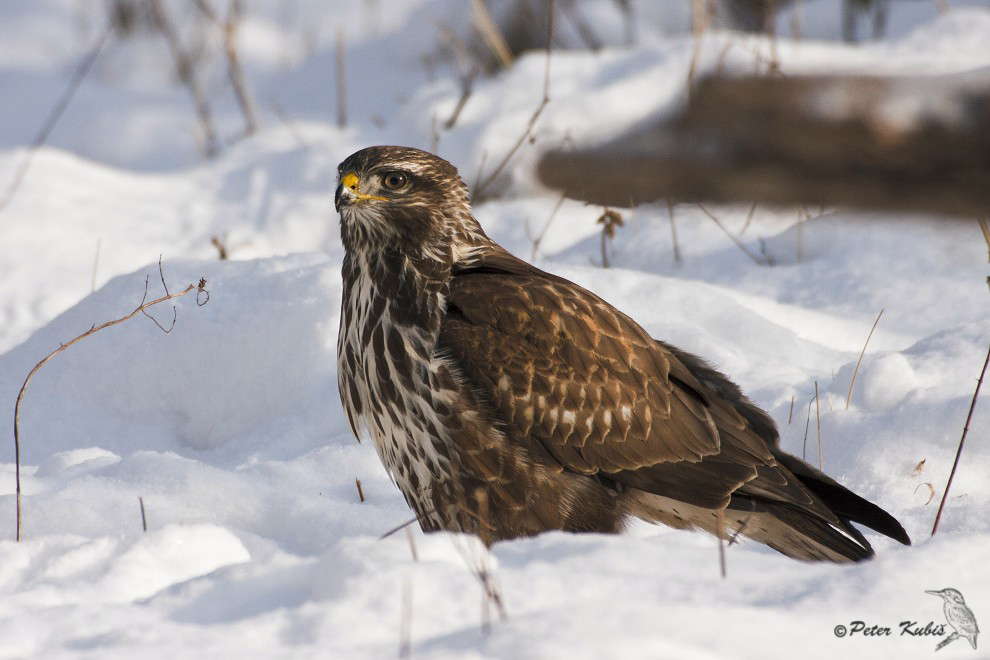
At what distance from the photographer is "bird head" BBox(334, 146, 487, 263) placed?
11.7 feet

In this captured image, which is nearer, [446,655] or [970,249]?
[446,655]

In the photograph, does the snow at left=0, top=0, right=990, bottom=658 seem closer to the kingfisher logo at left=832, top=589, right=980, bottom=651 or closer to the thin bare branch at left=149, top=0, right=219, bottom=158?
the kingfisher logo at left=832, top=589, right=980, bottom=651

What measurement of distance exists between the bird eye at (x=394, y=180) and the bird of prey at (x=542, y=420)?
0.37 ft

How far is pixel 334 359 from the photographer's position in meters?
4.45

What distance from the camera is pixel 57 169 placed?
735 cm

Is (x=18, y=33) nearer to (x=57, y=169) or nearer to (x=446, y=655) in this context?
(x=57, y=169)

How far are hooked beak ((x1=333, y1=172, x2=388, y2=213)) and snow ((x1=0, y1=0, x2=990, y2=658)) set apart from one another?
91cm

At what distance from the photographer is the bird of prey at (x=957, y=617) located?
2.10 meters

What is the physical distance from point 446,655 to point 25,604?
0.99 meters

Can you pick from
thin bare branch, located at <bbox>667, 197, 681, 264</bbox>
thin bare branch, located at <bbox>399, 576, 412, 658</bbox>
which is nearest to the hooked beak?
thin bare branch, located at <bbox>399, 576, 412, 658</bbox>

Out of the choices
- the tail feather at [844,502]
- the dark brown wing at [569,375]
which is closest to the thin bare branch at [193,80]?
the dark brown wing at [569,375]

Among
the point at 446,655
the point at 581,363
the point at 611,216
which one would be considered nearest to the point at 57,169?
the point at 611,216

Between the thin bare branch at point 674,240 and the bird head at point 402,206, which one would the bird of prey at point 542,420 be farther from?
the thin bare branch at point 674,240

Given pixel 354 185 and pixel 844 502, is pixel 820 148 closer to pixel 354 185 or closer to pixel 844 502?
pixel 844 502
